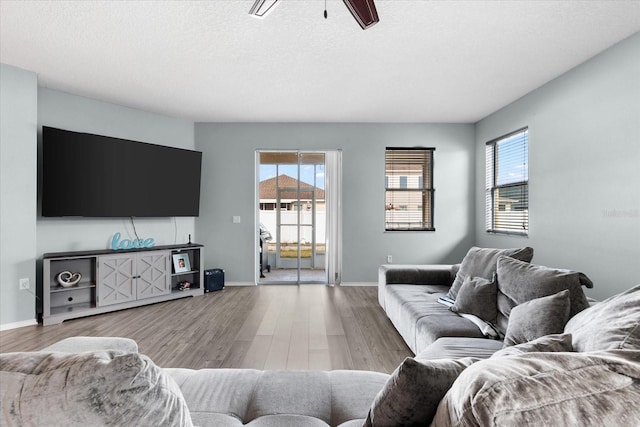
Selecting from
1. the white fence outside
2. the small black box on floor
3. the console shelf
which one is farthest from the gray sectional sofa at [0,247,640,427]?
the white fence outside

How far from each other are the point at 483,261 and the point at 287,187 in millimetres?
3785

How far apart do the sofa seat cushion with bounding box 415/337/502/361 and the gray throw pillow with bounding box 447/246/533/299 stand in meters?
0.74

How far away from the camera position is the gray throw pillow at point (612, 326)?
1.02 metres

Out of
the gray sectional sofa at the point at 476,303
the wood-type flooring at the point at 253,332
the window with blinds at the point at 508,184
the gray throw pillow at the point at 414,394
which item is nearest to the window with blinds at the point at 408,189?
the window with blinds at the point at 508,184

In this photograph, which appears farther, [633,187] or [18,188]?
[18,188]

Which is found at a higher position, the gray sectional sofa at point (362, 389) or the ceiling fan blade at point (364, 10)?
the ceiling fan blade at point (364, 10)

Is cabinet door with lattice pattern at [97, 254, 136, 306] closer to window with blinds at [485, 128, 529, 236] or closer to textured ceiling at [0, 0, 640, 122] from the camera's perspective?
Result: textured ceiling at [0, 0, 640, 122]

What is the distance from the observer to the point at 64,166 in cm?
392

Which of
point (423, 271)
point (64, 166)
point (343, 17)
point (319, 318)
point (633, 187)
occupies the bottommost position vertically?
Answer: point (319, 318)

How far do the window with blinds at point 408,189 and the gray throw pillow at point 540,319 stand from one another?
151 inches

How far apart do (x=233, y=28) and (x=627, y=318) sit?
3088 mm

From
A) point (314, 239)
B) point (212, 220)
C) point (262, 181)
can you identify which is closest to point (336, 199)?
point (314, 239)

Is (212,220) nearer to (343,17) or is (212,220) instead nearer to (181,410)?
(343,17)

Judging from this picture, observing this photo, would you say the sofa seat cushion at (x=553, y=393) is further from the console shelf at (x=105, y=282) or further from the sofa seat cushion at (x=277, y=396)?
the console shelf at (x=105, y=282)
